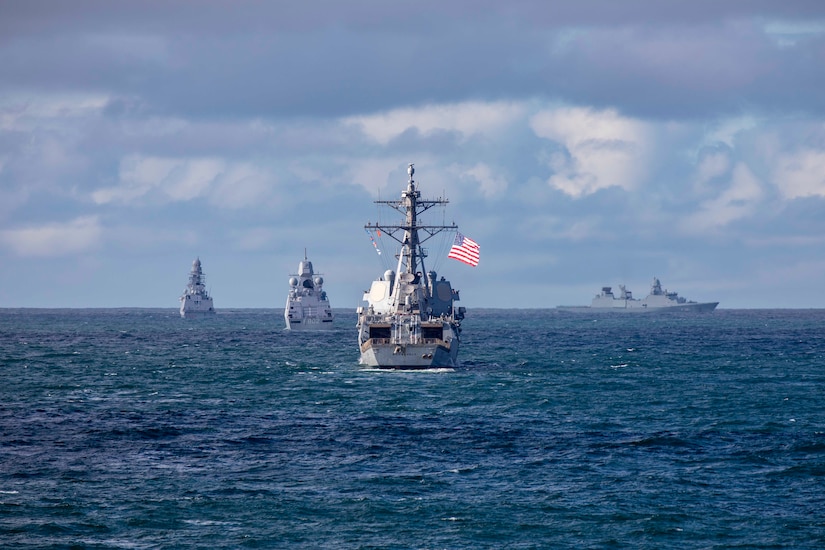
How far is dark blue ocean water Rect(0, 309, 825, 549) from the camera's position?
30.8m

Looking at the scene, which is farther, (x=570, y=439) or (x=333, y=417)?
(x=333, y=417)

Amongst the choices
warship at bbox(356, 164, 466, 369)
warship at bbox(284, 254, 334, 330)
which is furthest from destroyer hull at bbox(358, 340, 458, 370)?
warship at bbox(284, 254, 334, 330)

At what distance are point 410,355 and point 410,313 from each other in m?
3.13

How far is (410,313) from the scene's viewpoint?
253 ft

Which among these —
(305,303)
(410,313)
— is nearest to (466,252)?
(410,313)

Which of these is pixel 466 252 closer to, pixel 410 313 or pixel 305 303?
pixel 410 313

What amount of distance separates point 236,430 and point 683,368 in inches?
2024

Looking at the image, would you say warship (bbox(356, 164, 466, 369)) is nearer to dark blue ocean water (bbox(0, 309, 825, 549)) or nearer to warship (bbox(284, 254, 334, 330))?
dark blue ocean water (bbox(0, 309, 825, 549))

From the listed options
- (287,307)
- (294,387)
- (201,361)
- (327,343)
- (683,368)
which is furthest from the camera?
(287,307)

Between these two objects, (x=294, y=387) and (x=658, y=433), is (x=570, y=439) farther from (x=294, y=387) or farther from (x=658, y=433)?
(x=294, y=387)

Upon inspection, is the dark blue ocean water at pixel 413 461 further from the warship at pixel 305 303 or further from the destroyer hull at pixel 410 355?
the warship at pixel 305 303

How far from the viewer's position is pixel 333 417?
176 ft

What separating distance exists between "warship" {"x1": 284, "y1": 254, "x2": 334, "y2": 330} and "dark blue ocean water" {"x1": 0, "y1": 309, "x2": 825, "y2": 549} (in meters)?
99.9

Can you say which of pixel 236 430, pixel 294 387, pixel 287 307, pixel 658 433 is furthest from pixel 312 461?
pixel 287 307
